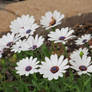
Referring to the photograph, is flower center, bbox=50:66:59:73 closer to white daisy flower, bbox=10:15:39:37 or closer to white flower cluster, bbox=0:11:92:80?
white flower cluster, bbox=0:11:92:80

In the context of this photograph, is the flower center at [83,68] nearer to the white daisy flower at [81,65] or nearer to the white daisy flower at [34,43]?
the white daisy flower at [81,65]

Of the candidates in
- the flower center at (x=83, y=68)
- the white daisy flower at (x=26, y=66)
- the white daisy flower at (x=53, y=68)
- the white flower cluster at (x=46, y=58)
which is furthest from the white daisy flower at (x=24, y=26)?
the flower center at (x=83, y=68)

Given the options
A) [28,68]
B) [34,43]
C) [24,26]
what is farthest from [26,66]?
[24,26]

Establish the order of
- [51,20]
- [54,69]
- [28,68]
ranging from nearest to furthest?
[54,69] → [28,68] → [51,20]

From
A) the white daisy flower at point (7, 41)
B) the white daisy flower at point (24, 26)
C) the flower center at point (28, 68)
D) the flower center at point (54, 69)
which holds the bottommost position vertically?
the flower center at point (28, 68)

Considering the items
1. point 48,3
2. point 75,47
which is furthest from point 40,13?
point 75,47

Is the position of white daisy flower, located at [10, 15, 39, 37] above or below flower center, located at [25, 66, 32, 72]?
above

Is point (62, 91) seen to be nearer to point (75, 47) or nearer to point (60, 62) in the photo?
point (60, 62)

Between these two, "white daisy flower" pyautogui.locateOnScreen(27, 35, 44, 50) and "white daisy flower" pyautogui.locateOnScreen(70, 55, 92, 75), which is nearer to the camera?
"white daisy flower" pyautogui.locateOnScreen(70, 55, 92, 75)

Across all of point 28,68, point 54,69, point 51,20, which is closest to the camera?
point 54,69

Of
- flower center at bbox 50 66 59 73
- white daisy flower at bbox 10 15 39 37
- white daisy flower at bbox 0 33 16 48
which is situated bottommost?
flower center at bbox 50 66 59 73

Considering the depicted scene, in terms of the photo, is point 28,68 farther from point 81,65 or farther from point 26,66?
point 81,65

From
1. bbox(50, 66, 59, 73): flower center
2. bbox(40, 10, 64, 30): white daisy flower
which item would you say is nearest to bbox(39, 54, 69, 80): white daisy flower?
bbox(50, 66, 59, 73): flower center
